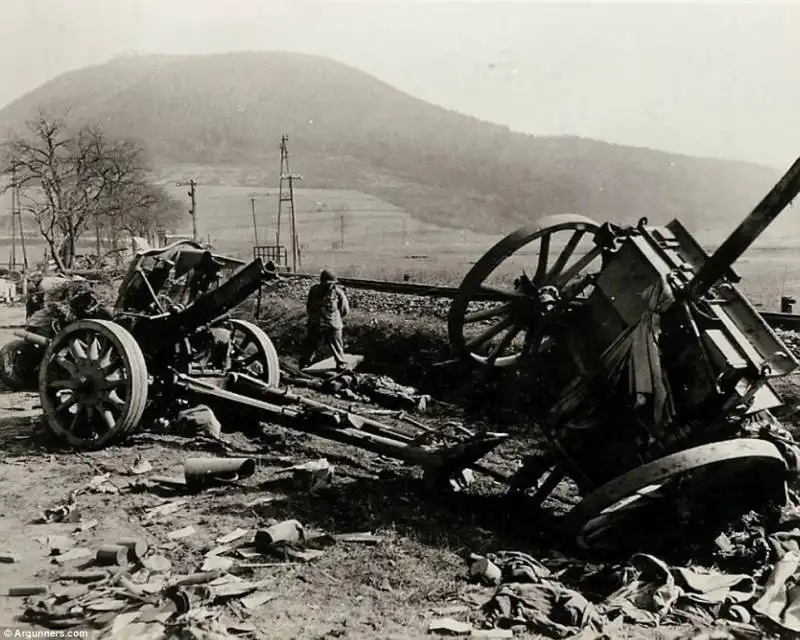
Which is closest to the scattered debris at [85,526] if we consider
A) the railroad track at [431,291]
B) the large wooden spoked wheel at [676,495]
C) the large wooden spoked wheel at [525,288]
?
the large wooden spoked wheel at [525,288]

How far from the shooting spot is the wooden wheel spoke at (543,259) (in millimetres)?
5664

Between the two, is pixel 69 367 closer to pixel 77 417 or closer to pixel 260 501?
pixel 77 417

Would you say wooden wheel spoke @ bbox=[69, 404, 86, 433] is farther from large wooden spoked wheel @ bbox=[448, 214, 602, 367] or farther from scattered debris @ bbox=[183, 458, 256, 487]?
large wooden spoked wheel @ bbox=[448, 214, 602, 367]

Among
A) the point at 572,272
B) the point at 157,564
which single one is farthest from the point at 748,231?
the point at 157,564

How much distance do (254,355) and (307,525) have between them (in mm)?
4052

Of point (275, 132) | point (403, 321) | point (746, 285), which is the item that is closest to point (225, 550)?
point (403, 321)

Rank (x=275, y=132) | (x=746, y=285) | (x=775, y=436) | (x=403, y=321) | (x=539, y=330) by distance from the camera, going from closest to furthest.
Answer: (x=775, y=436)
(x=539, y=330)
(x=403, y=321)
(x=746, y=285)
(x=275, y=132)

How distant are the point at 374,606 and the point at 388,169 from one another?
8071 centimetres

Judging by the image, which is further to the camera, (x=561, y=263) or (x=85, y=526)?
(x=561, y=263)

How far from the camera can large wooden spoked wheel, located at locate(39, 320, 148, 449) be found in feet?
22.1

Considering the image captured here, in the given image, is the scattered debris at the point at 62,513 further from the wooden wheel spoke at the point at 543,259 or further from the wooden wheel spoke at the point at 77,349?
the wooden wheel spoke at the point at 543,259

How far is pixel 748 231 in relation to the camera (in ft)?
15.1

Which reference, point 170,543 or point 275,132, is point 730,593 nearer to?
point 170,543

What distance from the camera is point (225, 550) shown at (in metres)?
4.73
